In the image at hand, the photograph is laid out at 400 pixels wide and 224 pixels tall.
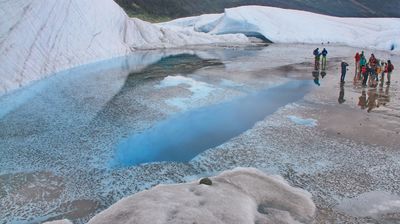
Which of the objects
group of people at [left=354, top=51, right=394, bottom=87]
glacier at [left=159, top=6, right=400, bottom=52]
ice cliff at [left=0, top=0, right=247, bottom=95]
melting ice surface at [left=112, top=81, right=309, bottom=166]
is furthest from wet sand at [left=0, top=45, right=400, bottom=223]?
glacier at [left=159, top=6, right=400, bottom=52]

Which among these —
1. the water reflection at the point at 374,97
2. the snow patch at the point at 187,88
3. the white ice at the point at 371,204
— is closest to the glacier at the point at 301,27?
the water reflection at the point at 374,97

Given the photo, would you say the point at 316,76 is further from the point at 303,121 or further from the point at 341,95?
the point at 303,121

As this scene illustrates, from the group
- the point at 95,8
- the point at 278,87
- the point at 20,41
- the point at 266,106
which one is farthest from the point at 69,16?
the point at 266,106

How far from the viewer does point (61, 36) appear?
1137 inches

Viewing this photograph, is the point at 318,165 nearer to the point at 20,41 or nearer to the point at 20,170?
the point at 20,170

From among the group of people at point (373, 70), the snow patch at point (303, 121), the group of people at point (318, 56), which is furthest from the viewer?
the group of people at point (318, 56)

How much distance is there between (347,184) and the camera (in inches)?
374

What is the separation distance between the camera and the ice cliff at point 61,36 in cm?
2286

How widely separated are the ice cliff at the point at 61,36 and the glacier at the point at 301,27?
9.11 meters

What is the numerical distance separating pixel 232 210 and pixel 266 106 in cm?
954

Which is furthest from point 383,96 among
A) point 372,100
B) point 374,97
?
point 372,100

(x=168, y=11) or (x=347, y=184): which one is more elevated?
(x=168, y=11)

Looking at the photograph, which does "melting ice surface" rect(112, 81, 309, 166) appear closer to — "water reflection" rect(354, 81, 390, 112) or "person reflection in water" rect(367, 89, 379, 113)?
"water reflection" rect(354, 81, 390, 112)

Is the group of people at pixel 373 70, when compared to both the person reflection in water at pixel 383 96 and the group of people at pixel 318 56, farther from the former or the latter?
the group of people at pixel 318 56
